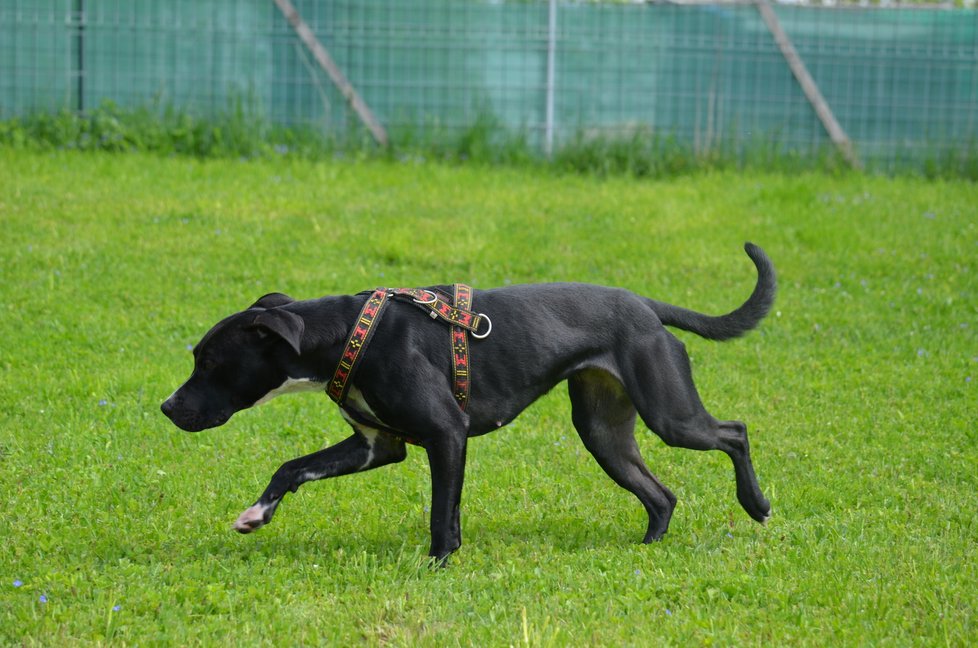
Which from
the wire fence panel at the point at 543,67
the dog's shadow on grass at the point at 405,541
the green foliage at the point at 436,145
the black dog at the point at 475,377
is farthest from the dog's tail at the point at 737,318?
the wire fence panel at the point at 543,67

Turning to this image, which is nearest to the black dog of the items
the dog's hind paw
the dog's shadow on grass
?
the dog's hind paw

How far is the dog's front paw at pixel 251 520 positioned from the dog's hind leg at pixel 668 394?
1.60 metres

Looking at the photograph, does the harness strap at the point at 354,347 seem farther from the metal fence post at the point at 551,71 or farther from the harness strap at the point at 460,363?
the metal fence post at the point at 551,71

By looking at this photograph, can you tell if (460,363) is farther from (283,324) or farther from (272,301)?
(272,301)

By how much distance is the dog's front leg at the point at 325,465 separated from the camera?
4.94 meters

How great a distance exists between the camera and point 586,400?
554 centimetres

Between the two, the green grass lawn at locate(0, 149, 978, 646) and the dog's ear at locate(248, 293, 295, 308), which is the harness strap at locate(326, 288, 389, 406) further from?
the green grass lawn at locate(0, 149, 978, 646)

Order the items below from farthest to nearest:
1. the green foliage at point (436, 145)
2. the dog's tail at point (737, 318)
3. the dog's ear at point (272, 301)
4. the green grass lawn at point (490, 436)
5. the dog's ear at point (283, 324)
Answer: the green foliage at point (436, 145), the dog's tail at point (737, 318), the dog's ear at point (272, 301), the dog's ear at point (283, 324), the green grass lawn at point (490, 436)

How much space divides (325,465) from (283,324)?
73cm

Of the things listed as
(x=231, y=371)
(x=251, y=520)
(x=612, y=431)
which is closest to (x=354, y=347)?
(x=231, y=371)

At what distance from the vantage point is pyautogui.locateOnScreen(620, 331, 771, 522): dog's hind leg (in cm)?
519

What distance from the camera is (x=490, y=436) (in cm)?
687

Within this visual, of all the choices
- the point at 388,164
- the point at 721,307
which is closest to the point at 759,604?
the point at 721,307

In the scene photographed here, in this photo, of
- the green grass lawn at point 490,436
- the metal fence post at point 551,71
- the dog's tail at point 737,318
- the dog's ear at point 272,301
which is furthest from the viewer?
the metal fence post at point 551,71
